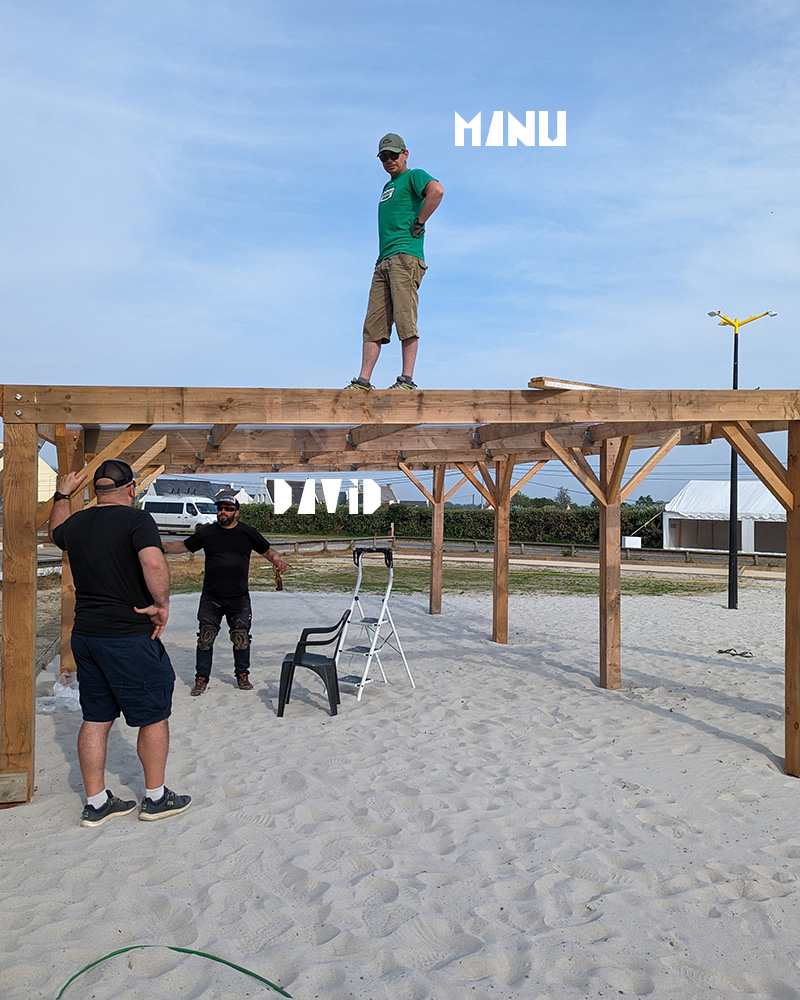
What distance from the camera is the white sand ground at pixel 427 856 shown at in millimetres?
2557

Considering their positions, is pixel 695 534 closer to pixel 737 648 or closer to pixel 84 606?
pixel 737 648

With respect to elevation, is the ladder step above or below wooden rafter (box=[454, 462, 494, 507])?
below

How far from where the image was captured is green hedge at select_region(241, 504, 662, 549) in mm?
31375

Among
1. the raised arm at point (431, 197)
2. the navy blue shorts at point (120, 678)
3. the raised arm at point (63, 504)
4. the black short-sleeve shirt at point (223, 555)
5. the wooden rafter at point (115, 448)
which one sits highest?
the raised arm at point (431, 197)

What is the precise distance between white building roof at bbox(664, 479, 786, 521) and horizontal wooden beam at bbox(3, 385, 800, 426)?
23.3 metres

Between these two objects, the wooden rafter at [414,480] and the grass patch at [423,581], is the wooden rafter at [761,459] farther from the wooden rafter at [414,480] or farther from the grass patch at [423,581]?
the grass patch at [423,581]

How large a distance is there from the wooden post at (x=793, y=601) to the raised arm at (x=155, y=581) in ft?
12.3

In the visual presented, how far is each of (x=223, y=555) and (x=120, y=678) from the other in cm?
299

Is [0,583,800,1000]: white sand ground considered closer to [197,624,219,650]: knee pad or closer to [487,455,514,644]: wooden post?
[197,624,219,650]: knee pad

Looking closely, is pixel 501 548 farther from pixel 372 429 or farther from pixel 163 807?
pixel 163 807

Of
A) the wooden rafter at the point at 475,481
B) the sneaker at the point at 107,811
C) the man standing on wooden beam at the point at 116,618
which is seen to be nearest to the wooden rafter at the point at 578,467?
the wooden rafter at the point at 475,481

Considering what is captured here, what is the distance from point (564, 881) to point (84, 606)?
8.04ft

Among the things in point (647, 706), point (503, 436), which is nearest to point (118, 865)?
point (647, 706)

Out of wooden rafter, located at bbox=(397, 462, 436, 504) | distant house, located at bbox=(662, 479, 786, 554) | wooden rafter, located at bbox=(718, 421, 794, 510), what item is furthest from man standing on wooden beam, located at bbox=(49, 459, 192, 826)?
distant house, located at bbox=(662, 479, 786, 554)
